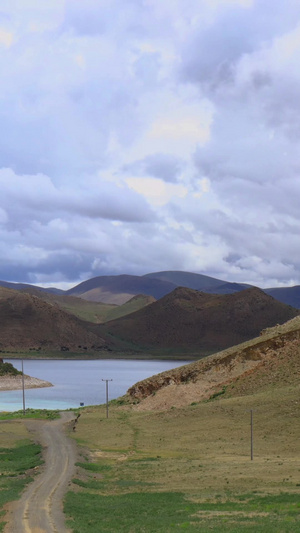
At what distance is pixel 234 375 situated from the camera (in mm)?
78500

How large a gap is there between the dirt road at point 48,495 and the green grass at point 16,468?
1.91ft

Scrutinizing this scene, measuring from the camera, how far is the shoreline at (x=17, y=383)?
504ft

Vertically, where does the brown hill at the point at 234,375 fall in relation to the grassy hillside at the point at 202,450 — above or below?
above

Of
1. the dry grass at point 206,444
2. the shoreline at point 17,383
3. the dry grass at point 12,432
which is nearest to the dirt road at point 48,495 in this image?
the dry grass at point 12,432

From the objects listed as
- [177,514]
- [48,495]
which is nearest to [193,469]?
[48,495]

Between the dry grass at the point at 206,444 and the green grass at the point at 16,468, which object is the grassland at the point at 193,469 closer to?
the dry grass at the point at 206,444

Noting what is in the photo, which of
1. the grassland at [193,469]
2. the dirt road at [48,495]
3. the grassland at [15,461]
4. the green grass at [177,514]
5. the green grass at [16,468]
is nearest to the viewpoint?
the green grass at [177,514]

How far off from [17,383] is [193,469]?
12136 centimetres

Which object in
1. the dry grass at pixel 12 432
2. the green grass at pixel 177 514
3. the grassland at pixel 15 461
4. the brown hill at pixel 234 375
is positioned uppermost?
the brown hill at pixel 234 375

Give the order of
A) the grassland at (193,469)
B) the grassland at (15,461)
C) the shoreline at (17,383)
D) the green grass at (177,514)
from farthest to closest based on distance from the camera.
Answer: the shoreline at (17,383)
the grassland at (15,461)
the grassland at (193,469)
the green grass at (177,514)

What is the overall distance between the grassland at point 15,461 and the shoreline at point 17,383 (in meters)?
82.5

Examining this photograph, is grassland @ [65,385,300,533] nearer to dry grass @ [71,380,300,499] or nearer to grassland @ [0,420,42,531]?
dry grass @ [71,380,300,499]

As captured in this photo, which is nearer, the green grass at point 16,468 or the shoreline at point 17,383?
the green grass at point 16,468

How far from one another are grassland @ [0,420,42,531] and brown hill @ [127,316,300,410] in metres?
19.4
